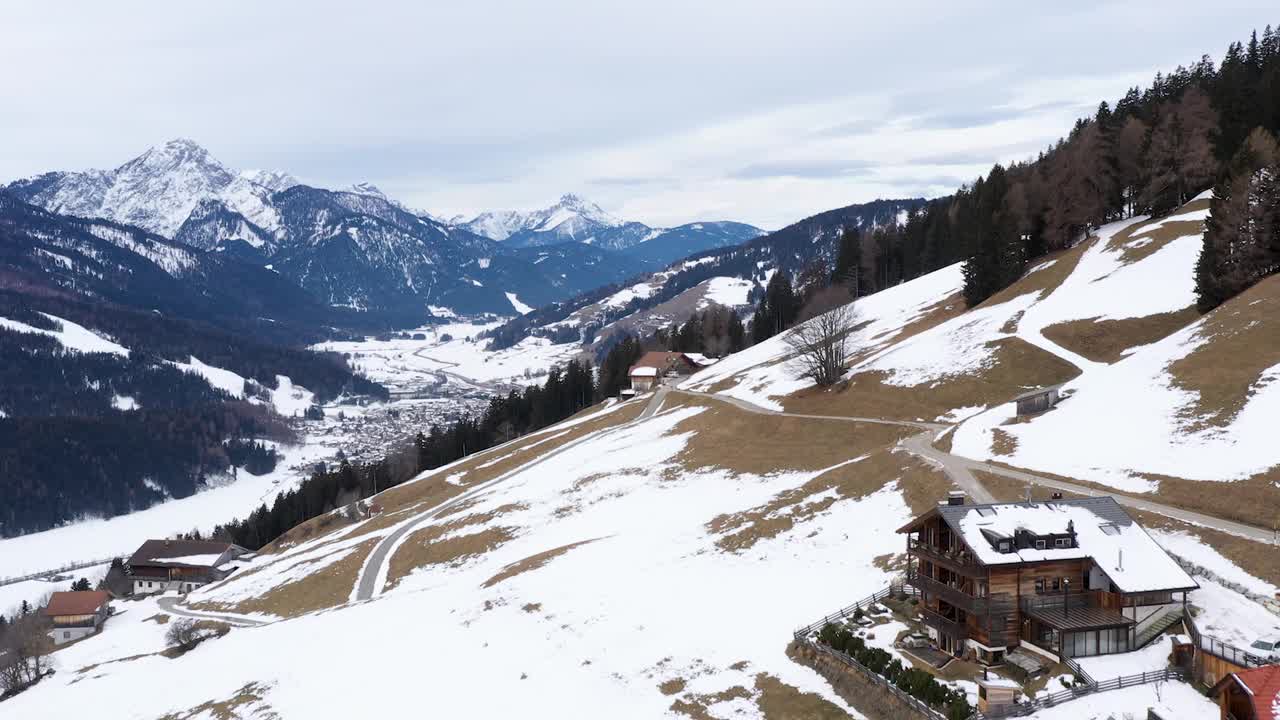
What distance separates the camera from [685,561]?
4938cm

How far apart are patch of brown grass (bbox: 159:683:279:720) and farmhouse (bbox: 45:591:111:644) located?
4859cm

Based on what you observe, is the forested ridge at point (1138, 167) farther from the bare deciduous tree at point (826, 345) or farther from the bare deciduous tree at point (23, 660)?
the bare deciduous tree at point (23, 660)

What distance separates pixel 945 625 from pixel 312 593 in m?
56.4

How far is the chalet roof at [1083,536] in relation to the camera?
30.3 meters

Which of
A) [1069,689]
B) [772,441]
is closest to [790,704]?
[1069,689]

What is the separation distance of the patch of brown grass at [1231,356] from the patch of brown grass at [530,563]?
41.5 meters

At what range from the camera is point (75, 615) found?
3344 inches

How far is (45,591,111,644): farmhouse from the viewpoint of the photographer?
3280 inches

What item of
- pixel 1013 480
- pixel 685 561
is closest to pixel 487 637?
pixel 685 561

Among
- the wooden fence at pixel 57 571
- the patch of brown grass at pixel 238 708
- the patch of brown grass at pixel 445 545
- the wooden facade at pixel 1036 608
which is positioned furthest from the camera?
the wooden fence at pixel 57 571

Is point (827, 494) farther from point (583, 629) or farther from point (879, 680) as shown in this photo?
point (879, 680)

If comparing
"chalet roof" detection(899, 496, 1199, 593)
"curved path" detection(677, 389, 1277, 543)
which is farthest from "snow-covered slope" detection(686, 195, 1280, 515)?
"chalet roof" detection(899, 496, 1199, 593)

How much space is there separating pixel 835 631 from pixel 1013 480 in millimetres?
19582

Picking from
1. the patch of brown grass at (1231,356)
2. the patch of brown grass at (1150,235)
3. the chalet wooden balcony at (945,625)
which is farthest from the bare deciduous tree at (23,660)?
the patch of brown grass at (1150,235)
